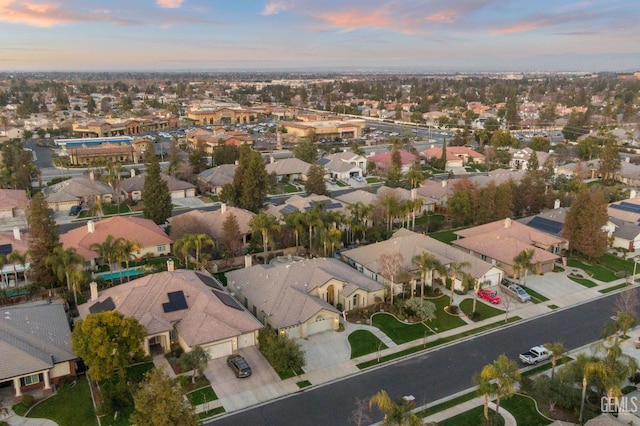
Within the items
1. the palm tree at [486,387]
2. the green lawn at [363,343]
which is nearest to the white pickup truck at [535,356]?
the palm tree at [486,387]

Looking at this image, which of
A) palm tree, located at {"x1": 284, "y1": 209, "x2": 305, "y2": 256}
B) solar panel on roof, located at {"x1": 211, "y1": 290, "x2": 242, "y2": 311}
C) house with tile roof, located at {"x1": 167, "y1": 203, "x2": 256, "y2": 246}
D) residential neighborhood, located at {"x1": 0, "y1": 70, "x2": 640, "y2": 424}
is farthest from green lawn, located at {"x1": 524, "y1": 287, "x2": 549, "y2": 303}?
house with tile roof, located at {"x1": 167, "y1": 203, "x2": 256, "y2": 246}

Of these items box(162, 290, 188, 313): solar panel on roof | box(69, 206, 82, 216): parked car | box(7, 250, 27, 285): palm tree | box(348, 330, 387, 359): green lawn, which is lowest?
box(348, 330, 387, 359): green lawn

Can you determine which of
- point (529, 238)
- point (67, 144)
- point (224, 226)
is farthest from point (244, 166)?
point (67, 144)

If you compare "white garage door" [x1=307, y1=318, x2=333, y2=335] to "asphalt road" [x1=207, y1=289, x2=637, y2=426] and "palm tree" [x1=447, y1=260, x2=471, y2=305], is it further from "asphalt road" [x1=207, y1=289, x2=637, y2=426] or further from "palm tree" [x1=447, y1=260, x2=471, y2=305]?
"palm tree" [x1=447, y1=260, x2=471, y2=305]

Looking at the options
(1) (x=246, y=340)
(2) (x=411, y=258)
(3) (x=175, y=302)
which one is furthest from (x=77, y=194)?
(2) (x=411, y=258)

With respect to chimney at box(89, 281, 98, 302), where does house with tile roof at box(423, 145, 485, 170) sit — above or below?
above

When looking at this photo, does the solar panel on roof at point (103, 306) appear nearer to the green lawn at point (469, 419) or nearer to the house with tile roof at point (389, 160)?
the green lawn at point (469, 419)

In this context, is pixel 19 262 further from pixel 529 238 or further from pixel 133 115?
pixel 133 115
